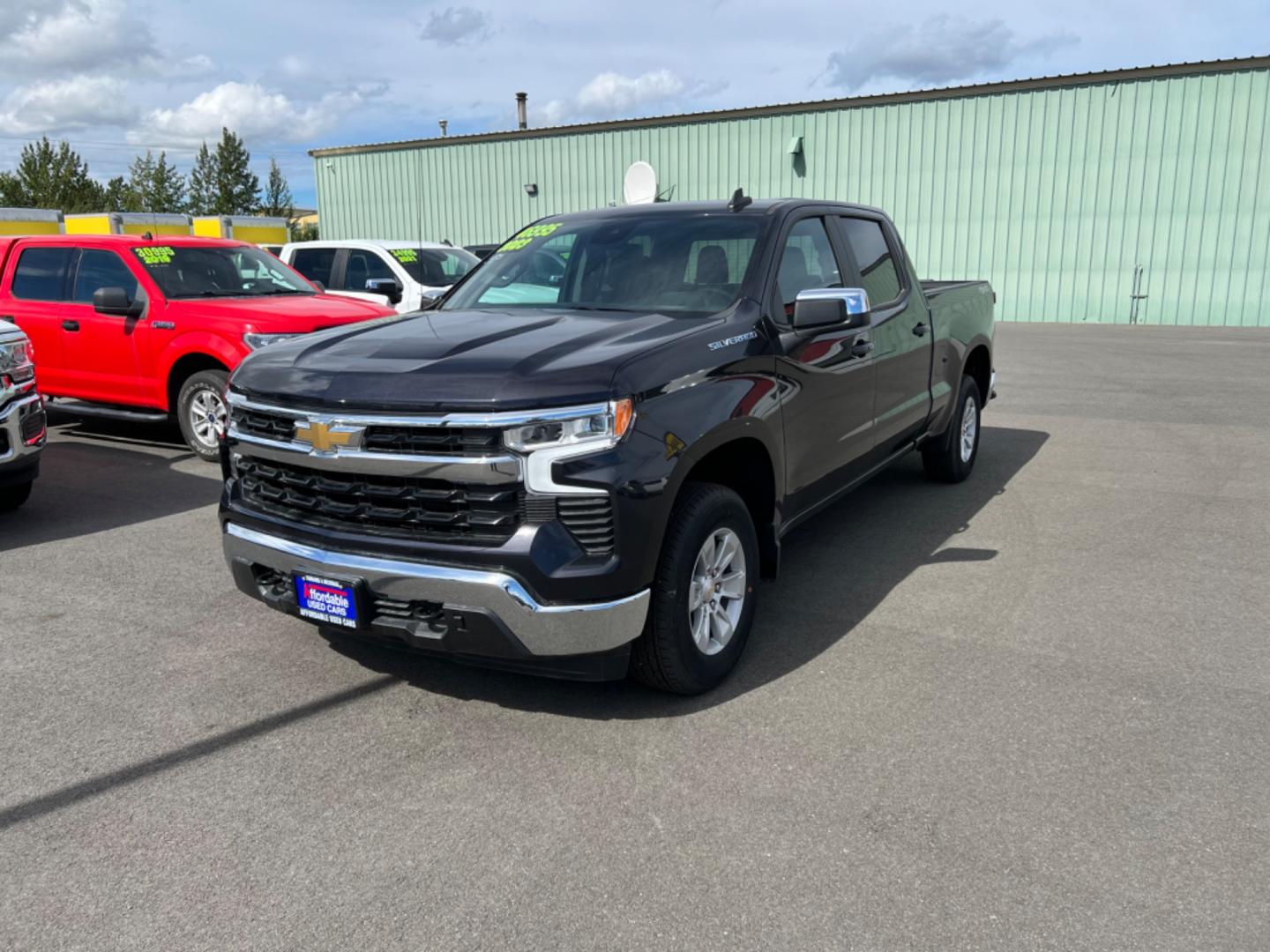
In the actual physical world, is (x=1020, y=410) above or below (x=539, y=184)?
below

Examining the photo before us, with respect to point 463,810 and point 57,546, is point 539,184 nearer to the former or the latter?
point 57,546

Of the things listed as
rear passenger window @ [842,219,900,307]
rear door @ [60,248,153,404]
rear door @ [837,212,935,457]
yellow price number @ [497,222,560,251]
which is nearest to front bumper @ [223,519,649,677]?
yellow price number @ [497,222,560,251]

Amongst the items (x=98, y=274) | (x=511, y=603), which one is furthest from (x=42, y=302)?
(x=511, y=603)

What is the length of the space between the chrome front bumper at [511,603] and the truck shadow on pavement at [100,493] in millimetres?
3329

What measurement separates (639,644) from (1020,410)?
8.38 m

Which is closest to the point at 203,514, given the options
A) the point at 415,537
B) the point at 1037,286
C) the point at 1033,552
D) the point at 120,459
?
the point at 120,459

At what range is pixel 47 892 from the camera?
270cm

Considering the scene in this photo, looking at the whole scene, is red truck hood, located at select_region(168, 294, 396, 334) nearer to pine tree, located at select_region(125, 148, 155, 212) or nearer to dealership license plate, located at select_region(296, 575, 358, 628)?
dealership license plate, located at select_region(296, 575, 358, 628)

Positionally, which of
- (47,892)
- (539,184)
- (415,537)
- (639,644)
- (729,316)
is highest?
(539,184)

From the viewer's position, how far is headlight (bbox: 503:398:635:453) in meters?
3.27

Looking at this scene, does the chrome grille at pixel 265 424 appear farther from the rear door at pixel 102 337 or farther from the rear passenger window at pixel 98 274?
the rear passenger window at pixel 98 274

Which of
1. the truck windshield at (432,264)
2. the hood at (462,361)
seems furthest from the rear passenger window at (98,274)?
the hood at (462,361)

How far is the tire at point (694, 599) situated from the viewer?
353 cm

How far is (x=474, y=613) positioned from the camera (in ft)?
10.8
